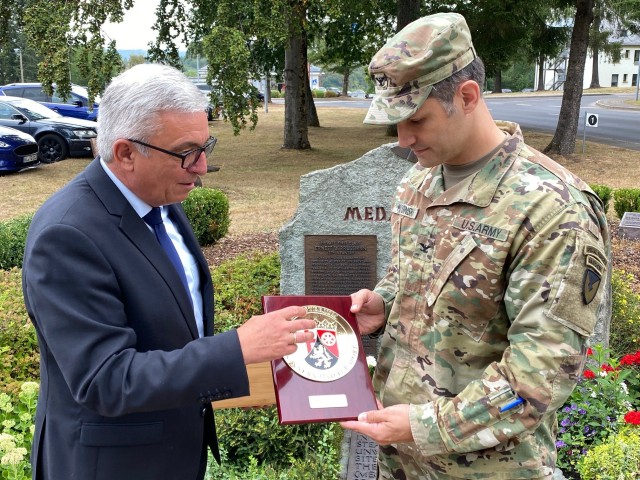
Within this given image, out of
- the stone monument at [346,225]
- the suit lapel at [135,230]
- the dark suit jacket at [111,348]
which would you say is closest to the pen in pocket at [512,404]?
the dark suit jacket at [111,348]

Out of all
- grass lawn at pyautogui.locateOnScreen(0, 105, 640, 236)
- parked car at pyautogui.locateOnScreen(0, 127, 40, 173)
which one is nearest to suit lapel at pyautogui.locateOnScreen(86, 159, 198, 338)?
grass lawn at pyautogui.locateOnScreen(0, 105, 640, 236)

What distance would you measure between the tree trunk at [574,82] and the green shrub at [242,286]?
10.2 metres

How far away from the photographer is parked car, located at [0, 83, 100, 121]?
63.3ft

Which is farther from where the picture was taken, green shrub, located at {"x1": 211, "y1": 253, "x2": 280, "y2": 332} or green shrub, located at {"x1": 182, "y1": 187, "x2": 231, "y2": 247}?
green shrub, located at {"x1": 182, "y1": 187, "x2": 231, "y2": 247}

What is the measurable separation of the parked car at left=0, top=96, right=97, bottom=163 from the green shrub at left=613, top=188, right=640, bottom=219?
11.5m

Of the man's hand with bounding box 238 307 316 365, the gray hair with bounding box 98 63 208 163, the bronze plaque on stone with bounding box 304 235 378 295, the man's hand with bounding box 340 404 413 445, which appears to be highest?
the gray hair with bounding box 98 63 208 163

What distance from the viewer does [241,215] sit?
10438 mm

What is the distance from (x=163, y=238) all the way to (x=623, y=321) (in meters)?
4.36

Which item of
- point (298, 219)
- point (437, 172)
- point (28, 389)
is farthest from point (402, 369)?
point (298, 219)

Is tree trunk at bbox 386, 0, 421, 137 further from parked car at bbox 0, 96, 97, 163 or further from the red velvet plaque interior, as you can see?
the red velvet plaque interior

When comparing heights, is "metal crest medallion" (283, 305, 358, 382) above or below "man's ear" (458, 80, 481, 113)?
below

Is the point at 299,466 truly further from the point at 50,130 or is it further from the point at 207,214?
the point at 50,130

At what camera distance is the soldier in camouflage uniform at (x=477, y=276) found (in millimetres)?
1602

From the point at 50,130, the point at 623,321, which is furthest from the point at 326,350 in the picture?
the point at 50,130
